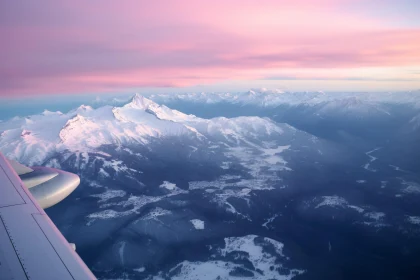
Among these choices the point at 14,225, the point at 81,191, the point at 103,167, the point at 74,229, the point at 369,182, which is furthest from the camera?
the point at 103,167

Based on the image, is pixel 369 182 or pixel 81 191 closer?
pixel 81 191

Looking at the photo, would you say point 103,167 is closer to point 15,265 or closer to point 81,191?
point 81,191

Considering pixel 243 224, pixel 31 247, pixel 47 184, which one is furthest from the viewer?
pixel 243 224

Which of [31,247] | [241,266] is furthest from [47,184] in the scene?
[241,266]

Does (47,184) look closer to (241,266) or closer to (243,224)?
(241,266)

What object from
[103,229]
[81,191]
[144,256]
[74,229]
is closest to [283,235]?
[144,256]

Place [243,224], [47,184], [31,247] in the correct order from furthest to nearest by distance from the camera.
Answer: [243,224] → [47,184] → [31,247]

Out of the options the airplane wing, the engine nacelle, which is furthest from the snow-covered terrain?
the airplane wing

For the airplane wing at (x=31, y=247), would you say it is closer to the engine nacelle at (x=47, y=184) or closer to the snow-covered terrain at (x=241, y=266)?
the engine nacelle at (x=47, y=184)
